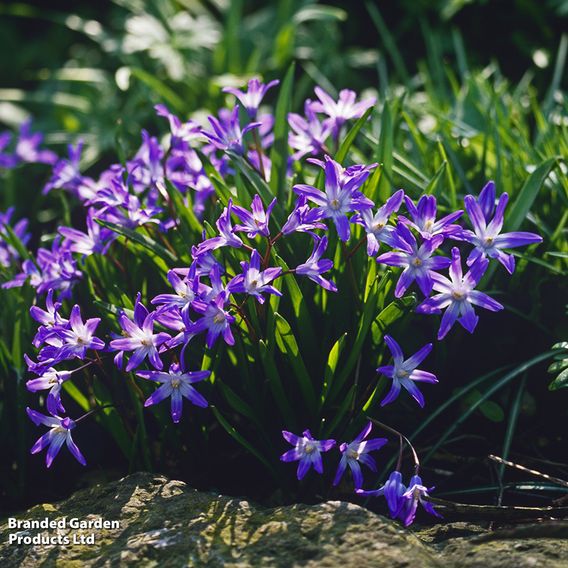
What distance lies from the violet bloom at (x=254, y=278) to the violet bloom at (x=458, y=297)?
32 cm

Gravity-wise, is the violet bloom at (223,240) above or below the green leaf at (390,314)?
above

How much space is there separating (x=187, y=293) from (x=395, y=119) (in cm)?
106

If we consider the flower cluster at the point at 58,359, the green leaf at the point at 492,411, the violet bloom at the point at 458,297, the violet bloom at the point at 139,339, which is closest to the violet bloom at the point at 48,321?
the flower cluster at the point at 58,359

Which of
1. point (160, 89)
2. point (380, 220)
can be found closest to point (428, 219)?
point (380, 220)

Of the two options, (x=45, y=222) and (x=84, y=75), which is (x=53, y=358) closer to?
(x=45, y=222)

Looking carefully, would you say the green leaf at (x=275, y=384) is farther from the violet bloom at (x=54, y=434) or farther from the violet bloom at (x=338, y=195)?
the violet bloom at (x=54, y=434)

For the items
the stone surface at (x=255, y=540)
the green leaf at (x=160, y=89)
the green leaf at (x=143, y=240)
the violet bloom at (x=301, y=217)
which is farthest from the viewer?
the green leaf at (x=160, y=89)

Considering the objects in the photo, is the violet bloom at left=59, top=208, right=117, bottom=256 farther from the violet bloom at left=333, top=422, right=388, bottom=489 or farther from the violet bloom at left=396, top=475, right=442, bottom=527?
the violet bloom at left=396, top=475, right=442, bottom=527

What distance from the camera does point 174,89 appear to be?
4.00 meters

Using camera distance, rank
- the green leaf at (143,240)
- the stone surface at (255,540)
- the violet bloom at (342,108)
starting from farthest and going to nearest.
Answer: the violet bloom at (342,108), the green leaf at (143,240), the stone surface at (255,540)

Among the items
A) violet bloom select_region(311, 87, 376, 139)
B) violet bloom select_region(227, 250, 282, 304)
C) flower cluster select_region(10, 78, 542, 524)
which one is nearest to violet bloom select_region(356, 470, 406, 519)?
flower cluster select_region(10, 78, 542, 524)

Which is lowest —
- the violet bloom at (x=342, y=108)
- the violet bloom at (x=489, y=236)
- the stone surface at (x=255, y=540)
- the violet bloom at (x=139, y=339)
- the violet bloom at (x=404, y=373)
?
the stone surface at (x=255, y=540)

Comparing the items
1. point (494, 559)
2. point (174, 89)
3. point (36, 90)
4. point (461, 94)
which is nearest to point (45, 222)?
point (174, 89)

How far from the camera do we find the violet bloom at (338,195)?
1751 mm
